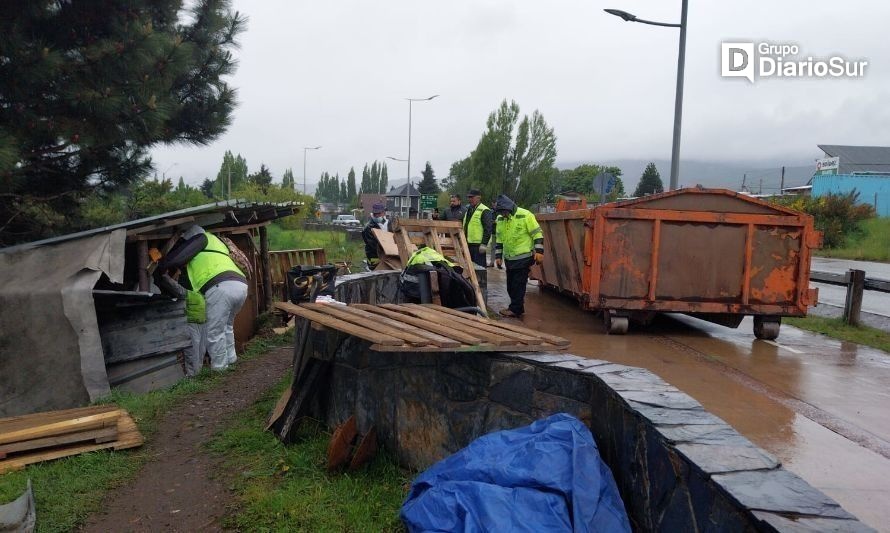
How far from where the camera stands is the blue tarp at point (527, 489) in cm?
241

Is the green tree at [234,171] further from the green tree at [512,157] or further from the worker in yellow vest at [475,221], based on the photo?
the worker in yellow vest at [475,221]

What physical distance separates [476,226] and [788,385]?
5873 mm

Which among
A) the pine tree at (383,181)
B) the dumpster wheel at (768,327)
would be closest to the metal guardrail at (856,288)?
the dumpster wheel at (768,327)

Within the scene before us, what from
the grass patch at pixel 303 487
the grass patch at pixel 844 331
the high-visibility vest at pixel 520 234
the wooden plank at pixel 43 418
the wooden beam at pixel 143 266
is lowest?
the wooden plank at pixel 43 418

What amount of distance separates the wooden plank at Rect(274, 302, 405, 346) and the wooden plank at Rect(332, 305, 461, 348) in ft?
0.62

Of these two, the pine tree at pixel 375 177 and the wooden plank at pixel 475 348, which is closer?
the wooden plank at pixel 475 348

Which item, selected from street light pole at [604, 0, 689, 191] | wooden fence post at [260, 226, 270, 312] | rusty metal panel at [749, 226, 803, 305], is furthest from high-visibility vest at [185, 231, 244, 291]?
street light pole at [604, 0, 689, 191]

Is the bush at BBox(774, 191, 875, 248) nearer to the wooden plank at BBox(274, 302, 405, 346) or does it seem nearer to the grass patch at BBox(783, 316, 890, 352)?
the grass patch at BBox(783, 316, 890, 352)

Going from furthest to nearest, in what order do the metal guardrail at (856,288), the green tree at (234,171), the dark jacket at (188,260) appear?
the green tree at (234,171) < the metal guardrail at (856,288) < the dark jacket at (188,260)

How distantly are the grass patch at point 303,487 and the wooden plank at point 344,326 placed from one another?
877 millimetres

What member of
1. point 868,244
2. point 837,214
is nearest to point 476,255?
point 868,244

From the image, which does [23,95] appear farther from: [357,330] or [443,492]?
[443,492]

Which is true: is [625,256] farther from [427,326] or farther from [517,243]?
[427,326]

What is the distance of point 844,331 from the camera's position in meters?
8.66
